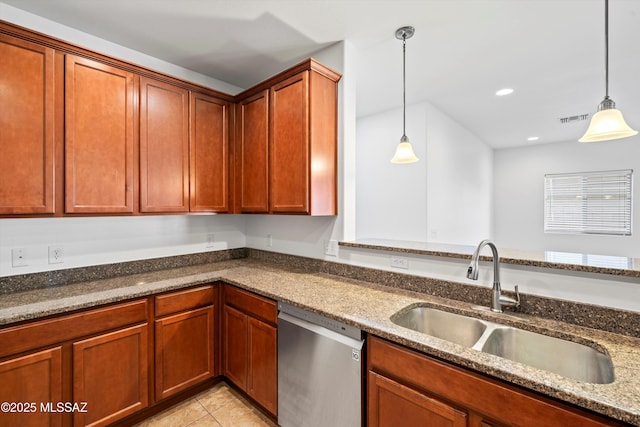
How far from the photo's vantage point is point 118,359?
175 centimetres

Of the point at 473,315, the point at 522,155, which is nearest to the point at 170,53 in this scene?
the point at 473,315

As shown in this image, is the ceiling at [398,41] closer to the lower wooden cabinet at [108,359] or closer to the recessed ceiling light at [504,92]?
the recessed ceiling light at [504,92]

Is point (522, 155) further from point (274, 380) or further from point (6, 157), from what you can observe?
point (6, 157)

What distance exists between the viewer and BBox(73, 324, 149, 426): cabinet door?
5.30 feet

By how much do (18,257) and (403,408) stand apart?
2.45 m

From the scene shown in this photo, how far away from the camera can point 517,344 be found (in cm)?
134

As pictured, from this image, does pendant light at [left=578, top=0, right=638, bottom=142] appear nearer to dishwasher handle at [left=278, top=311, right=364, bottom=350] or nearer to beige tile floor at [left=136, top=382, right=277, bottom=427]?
dishwasher handle at [left=278, top=311, right=364, bottom=350]

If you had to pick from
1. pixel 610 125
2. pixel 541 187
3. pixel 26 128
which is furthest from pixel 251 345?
pixel 541 187

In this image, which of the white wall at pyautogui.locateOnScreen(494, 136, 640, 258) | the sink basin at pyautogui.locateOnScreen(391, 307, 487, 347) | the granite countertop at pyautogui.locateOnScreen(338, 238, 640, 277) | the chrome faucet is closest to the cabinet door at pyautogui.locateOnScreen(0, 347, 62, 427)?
the sink basin at pyautogui.locateOnScreen(391, 307, 487, 347)

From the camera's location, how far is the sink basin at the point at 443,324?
1.46 meters

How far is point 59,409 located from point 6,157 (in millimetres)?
1420

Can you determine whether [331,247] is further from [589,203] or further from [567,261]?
[589,203]

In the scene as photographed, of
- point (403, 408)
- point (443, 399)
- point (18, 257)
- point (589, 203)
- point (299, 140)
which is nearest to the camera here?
point (443, 399)

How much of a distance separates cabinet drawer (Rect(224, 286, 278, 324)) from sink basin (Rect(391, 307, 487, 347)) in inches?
30.9
